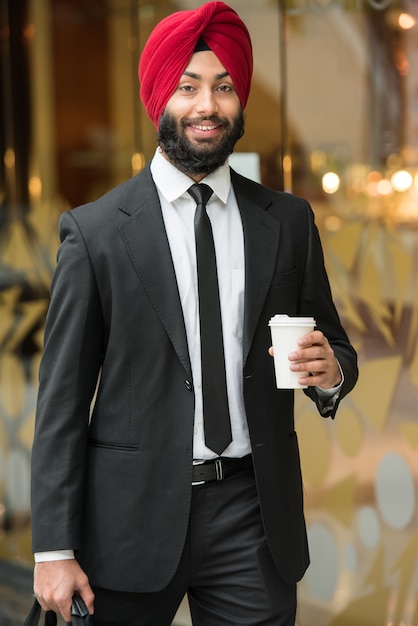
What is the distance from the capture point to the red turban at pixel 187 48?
7.25ft

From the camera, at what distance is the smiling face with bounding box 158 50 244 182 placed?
2.24m

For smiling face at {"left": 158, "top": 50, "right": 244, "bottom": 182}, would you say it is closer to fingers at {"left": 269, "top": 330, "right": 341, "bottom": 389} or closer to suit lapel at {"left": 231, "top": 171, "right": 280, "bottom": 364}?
suit lapel at {"left": 231, "top": 171, "right": 280, "bottom": 364}

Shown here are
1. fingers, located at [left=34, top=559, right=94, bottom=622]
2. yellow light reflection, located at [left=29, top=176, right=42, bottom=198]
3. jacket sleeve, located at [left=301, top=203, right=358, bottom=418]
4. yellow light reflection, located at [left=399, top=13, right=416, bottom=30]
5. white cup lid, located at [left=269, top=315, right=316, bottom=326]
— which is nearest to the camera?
white cup lid, located at [left=269, top=315, right=316, bottom=326]

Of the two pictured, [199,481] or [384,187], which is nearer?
→ [199,481]

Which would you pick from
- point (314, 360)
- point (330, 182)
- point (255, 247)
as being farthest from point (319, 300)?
point (330, 182)

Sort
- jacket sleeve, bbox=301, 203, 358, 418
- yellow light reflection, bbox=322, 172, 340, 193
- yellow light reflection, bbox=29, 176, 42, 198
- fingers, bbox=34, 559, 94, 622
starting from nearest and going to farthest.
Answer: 1. fingers, bbox=34, 559, 94, 622
2. jacket sleeve, bbox=301, 203, 358, 418
3. yellow light reflection, bbox=322, 172, 340, 193
4. yellow light reflection, bbox=29, 176, 42, 198

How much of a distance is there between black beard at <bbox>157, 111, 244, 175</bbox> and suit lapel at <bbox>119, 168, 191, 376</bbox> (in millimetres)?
99

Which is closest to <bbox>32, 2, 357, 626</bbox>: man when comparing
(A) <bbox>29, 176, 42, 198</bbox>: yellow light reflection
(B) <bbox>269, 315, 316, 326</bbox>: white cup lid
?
(B) <bbox>269, 315, 316, 326</bbox>: white cup lid

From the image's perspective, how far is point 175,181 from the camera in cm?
230

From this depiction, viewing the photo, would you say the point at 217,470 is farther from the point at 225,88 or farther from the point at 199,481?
the point at 225,88

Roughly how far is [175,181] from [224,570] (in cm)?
88

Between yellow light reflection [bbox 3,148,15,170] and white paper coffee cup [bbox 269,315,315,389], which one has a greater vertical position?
yellow light reflection [bbox 3,148,15,170]

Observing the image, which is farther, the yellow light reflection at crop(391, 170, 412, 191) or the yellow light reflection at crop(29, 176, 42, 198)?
the yellow light reflection at crop(29, 176, 42, 198)

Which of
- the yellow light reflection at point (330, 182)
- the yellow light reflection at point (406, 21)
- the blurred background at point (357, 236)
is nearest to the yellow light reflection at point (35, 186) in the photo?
the blurred background at point (357, 236)
